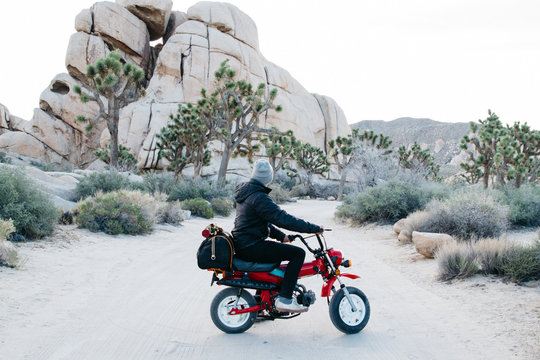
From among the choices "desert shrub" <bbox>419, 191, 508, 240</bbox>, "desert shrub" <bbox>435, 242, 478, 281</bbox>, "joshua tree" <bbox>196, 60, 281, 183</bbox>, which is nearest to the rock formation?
"joshua tree" <bbox>196, 60, 281, 183</bbox>

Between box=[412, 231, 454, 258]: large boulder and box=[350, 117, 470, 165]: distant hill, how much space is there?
81266 mm

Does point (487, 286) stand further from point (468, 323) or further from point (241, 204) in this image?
point (241, 204)

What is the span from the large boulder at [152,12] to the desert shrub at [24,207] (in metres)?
45.7

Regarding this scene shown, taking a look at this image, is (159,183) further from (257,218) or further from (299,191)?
(299,191)

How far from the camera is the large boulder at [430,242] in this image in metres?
8.45

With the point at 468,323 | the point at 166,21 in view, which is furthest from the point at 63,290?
the point at 166,21

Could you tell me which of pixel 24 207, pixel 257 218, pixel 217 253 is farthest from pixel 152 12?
pixel 217 253

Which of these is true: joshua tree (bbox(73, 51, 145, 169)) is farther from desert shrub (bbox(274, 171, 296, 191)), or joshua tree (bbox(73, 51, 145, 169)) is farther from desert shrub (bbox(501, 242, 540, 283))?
desert shrub (bbox(274, 171, 296, 191))

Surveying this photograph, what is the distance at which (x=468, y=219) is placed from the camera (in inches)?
390

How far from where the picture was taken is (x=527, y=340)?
4160 mm

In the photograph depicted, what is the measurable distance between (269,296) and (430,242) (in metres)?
5.16

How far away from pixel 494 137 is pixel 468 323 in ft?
80.8

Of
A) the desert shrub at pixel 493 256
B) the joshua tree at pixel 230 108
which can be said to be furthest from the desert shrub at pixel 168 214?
the joshua tree at pixel 230 108

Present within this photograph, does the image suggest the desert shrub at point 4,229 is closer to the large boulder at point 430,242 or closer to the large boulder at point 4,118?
the large boulder at point 430,242
